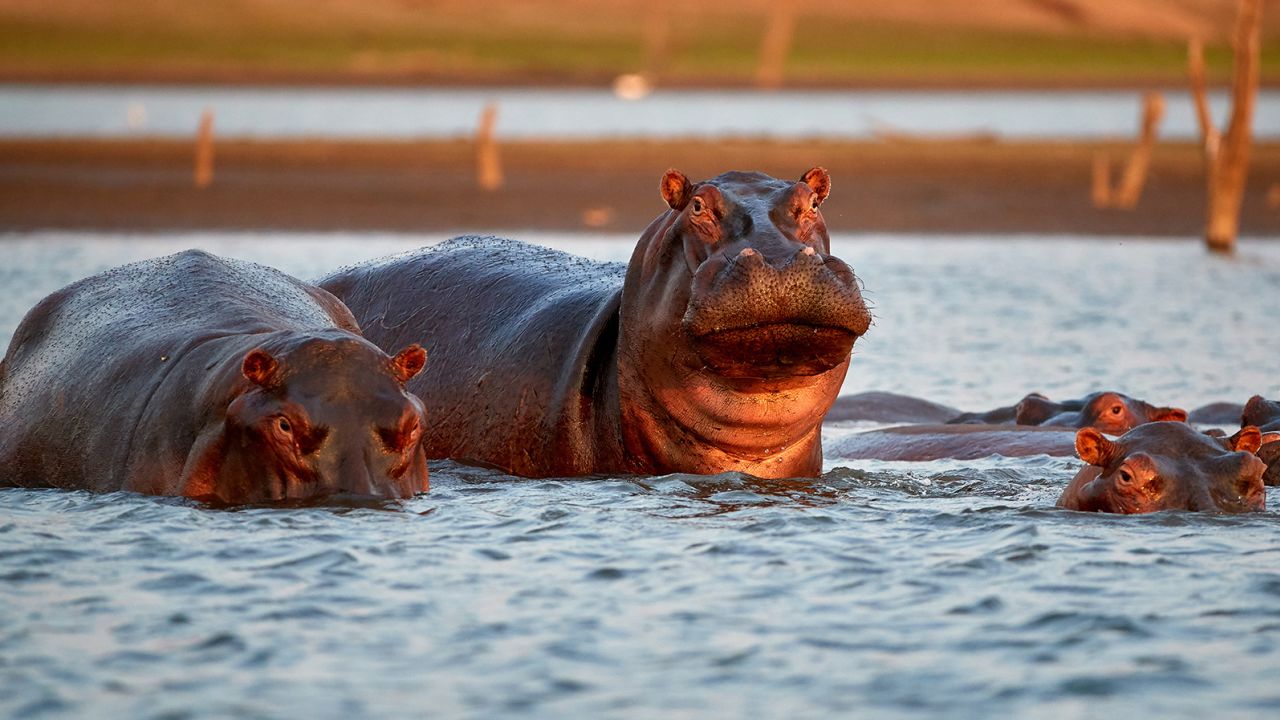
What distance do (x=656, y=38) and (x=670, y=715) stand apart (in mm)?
93774

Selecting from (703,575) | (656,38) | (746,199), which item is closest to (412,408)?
(703,575)

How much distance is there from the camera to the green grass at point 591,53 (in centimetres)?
8781

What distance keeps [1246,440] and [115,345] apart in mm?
4153

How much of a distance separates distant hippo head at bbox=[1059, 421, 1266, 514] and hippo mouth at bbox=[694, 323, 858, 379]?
3.09ft

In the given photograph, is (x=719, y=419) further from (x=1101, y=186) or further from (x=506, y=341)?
(x=1101, y=186)

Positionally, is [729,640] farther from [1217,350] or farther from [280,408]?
→ [1217,350]

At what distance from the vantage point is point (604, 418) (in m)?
8.12

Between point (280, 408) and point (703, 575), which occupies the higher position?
point (280, 408)

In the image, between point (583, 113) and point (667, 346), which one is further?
point (583, 113)

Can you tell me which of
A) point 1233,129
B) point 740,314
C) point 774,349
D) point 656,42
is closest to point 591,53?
point 656,42

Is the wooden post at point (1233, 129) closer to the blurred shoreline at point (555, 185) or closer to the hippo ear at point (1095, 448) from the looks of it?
the blurred shoreline at point (555, 185)

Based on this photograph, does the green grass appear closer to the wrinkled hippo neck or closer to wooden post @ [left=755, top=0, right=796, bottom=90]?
wooden post @ [left=755, top=0, right=796, bottom=90]

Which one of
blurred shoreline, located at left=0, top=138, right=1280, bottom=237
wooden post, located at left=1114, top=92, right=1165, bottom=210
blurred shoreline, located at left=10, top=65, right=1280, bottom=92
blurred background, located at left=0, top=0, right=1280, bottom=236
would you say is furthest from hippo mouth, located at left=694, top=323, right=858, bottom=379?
blurred shoreline, located at left=10, top=65, right=1280, bottom=92

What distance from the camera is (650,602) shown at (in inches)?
253
